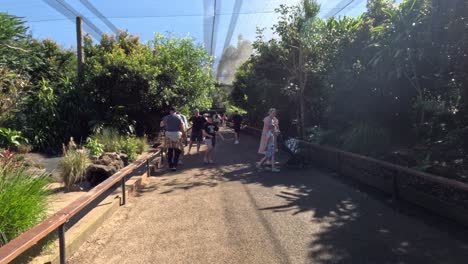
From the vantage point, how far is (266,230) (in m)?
6.03

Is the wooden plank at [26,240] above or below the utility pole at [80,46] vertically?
below

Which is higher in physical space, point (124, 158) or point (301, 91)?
point (301, 91)

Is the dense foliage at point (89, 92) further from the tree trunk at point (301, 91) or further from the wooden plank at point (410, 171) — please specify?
the wooden plank at point (410, 171)

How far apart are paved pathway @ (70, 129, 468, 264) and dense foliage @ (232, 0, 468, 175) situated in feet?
9.17

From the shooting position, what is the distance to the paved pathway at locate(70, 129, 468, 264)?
5039 millimetres

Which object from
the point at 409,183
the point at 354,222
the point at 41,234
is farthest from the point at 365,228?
the point at 41,234

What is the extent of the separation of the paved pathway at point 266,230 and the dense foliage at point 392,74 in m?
2.80

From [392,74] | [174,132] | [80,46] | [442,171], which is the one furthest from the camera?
[80,46]

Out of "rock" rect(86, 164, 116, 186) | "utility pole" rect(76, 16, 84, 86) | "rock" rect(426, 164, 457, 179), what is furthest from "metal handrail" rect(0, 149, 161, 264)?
"utility pole" rect(76, 16, 84, 86)

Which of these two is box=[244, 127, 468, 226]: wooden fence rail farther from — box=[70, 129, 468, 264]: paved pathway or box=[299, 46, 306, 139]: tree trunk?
box=[299, 46, 306, 139]: tree trunk

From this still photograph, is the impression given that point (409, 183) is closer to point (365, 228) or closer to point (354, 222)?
point (354, 222)

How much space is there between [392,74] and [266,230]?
6.60 meters

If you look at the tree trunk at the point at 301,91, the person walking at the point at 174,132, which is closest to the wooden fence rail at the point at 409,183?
the person walking at the point at 174,132

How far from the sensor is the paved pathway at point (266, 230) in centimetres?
504
